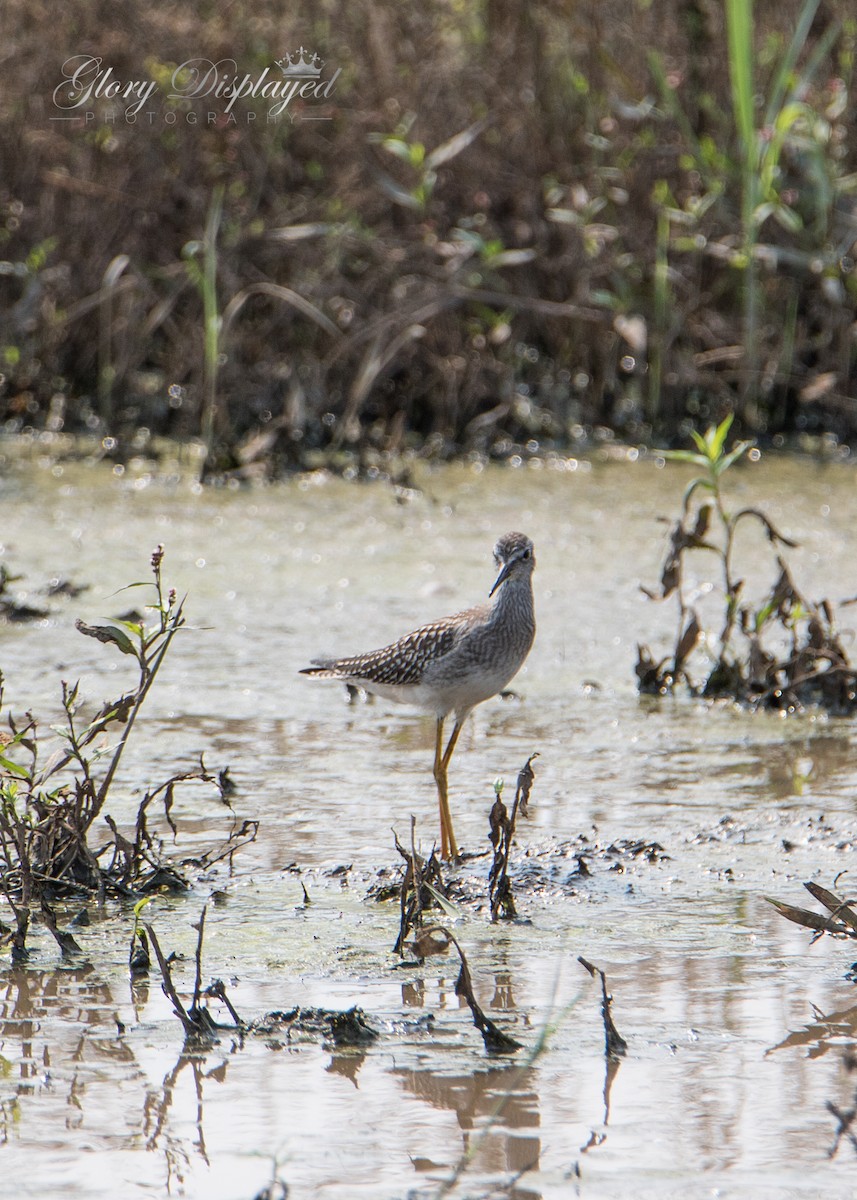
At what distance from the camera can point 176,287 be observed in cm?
901

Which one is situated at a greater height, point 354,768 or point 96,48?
point 96,48

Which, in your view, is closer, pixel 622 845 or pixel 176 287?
pixel 622 845

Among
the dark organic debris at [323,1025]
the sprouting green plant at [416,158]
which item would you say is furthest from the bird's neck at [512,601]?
the sprouting green plant at [416,158]

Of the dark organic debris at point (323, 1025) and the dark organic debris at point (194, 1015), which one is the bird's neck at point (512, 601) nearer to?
the dark organic debris at point (323, 1025)

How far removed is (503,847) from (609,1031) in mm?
784

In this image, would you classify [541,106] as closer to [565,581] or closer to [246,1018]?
[565,581]

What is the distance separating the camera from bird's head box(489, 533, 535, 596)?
477 centimetres

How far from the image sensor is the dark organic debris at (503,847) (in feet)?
12.6

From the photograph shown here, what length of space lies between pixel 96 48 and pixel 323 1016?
281 inches

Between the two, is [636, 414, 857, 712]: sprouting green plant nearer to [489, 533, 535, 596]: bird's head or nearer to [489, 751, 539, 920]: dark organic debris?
[489, 533, 535, 596]: bird's head

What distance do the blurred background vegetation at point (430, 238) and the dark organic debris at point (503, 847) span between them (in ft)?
16.0

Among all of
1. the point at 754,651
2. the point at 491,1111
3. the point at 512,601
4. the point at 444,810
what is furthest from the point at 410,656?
the point at 491,1111

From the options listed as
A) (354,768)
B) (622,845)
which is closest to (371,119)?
(354,768)

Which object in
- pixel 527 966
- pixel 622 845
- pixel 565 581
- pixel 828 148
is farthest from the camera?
pixel 828 148
